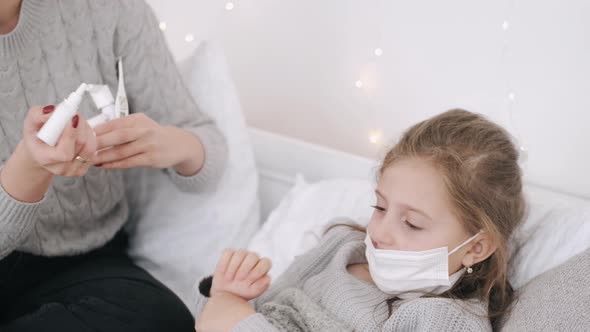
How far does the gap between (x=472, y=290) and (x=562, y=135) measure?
A: 46 cm

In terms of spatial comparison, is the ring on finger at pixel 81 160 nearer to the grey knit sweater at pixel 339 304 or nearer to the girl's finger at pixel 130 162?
the girl's finger at pixel 130 162

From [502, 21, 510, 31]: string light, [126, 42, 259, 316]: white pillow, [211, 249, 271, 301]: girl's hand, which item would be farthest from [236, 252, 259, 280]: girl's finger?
[502, 21, 510, 31]: string light

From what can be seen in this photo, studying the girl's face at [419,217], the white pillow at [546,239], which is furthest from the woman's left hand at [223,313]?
the white pillow at [546,239]

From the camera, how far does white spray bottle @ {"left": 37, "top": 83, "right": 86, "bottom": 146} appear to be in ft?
3.03

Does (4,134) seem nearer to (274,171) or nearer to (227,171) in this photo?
(227,171)

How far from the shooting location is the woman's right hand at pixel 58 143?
933mm

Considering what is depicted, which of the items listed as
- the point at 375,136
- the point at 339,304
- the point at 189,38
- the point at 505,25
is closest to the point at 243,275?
the point at 339,304

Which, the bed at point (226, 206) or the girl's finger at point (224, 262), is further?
the bed at point (226, 206)

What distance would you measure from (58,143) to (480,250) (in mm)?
735

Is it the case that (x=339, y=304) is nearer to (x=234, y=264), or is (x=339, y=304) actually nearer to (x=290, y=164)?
(x=234, y=264)

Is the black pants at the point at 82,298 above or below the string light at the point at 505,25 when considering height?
below

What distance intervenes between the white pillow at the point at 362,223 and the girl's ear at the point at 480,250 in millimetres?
105

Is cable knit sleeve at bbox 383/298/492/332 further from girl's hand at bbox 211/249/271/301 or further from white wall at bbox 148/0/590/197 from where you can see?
white wall at bbox 148/0/590/197

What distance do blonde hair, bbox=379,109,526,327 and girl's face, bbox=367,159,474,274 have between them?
0.05 feet
